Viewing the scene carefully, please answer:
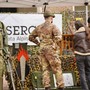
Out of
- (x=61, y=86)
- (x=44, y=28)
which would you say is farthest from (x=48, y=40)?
→ (x=61, y=86)

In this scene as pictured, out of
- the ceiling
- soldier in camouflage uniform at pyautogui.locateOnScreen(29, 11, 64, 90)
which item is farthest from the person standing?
Answer: the ceiling

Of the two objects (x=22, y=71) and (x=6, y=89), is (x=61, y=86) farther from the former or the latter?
(x=6, y=89)

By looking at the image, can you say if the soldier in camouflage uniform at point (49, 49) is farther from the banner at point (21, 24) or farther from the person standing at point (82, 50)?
the banner at point (21, 24)

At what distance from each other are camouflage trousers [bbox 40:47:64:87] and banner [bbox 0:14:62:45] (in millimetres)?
6426

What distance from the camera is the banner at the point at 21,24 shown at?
1633cm

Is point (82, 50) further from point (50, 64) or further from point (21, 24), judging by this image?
point (21, 24)

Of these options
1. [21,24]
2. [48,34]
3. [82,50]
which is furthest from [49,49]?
[21,24]

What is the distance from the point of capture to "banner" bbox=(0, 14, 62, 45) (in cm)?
1633

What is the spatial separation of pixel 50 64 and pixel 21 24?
6.90 metres

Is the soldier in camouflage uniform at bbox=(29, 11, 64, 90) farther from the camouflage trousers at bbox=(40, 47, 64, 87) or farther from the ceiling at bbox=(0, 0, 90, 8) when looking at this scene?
the ceiling at bbox=(0, 0, 90, 8)

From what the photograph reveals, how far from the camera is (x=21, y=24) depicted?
651 inches

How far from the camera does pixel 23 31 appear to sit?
16.3m

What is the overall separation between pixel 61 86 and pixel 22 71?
3.72 ft

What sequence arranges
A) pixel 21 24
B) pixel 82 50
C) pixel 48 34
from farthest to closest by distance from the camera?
pixel 21 24 < pixel 82 50 < pixel 48 34
